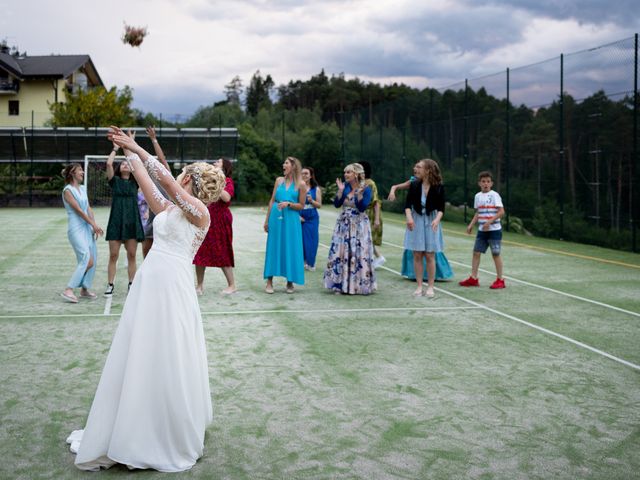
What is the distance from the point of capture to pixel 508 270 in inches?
514

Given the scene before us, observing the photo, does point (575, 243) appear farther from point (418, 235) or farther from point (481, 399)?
point (481, 399)

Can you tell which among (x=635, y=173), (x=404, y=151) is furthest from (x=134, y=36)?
(x=404, y=151)

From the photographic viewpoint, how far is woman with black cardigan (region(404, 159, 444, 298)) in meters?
9.89

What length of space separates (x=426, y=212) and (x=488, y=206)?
3.70 ft

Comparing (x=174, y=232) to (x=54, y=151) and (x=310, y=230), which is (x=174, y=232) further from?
(x=54, y=151)

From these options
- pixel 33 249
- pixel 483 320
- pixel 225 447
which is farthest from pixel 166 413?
pixel 33 249

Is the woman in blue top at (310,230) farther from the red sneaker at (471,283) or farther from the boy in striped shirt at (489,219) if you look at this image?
the boy in striped shirt at (489,219)

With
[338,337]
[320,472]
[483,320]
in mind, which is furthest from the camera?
[483,320]

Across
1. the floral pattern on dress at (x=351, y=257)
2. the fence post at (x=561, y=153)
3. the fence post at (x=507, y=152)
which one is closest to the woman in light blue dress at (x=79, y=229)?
the floral pattern on dress at (x=351, y=257)

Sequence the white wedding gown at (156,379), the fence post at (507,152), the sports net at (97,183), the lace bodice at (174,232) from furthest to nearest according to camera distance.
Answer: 1. the sports net at (97,183)
2. the fence post at (507,152)
3. the lace bodice at (174,232)
4. the white wedding gown at (156,379)

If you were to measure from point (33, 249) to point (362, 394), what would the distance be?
12146 millimetres

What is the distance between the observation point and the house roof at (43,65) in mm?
56844

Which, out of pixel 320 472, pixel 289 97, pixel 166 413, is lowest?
pixel 320 472

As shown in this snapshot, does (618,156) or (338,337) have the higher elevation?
(618,156)
